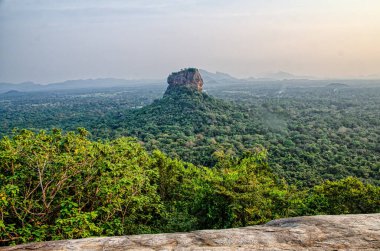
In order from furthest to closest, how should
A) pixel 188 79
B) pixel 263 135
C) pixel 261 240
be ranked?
pixel 188 79 → pixel 263 135 → pixel 261 240

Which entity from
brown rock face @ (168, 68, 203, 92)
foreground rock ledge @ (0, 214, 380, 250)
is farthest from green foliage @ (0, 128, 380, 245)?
brown rock face @ (168, 68, 203, 92)

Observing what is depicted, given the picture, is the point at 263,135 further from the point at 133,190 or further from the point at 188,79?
the point at 133,190

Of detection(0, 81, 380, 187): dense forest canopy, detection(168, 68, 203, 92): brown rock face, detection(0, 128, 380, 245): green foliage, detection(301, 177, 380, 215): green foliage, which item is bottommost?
detection(0, 81, 380, 187): dense forest canopy

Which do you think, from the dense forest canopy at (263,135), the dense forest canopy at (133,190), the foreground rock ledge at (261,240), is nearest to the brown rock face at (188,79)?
the dense forest canopy at (263,135)

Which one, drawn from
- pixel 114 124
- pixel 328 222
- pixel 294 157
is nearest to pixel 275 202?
pixel 328 222

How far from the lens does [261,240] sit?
4.82m

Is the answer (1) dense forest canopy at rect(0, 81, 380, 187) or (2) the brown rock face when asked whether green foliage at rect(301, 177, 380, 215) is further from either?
(2) the brown rock face

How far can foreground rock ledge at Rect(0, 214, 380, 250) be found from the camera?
4594 millimetres

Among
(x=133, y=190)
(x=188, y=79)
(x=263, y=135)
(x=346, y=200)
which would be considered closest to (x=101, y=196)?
(x=133, y=190)

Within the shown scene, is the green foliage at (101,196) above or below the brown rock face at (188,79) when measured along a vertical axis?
below

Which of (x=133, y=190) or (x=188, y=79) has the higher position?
(x=188, y=79)

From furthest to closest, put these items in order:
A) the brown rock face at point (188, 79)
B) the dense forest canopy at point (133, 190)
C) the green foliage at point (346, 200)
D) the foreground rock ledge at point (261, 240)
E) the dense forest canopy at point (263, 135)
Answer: the brown rock face at point (188, 79)
the dense forest canopy at point (263, 135)
the green foliage at point (346, 200)
the dense forest canopy at point (133, 190)
the foreground rock ledge at point (261, 240)

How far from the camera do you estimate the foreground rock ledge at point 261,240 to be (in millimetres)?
4594

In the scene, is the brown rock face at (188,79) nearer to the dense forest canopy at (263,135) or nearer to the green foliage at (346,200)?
the dense forest canopy at (263,135)
